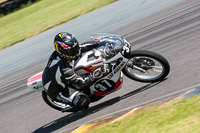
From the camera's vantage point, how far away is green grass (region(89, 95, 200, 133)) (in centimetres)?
379

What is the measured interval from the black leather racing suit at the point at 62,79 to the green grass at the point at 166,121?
1.15 meters

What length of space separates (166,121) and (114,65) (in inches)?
74.2

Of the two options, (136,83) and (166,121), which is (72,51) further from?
(166,121)

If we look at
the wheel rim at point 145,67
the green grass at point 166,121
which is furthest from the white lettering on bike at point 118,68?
the green grass at point 166,121

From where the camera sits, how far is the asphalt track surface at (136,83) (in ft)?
19.6

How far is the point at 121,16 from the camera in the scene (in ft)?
41.2

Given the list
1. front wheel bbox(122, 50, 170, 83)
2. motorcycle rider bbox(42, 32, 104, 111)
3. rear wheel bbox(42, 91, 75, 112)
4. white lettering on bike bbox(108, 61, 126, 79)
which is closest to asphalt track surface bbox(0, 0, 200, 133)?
front wheel bbox(122, 50, 170, 83)

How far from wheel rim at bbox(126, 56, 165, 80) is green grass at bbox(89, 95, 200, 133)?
1343mm

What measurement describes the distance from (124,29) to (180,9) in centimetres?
202

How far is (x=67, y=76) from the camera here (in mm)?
5605

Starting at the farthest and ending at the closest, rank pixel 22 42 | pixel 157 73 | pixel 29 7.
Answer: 1. pixel 29 7
2. pixel 22 42
3. pixel 157 73

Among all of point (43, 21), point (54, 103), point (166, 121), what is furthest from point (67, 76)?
point (43, 21)

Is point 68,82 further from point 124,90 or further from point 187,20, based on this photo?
point 187,20

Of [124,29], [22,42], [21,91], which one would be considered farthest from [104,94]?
[22,42]
